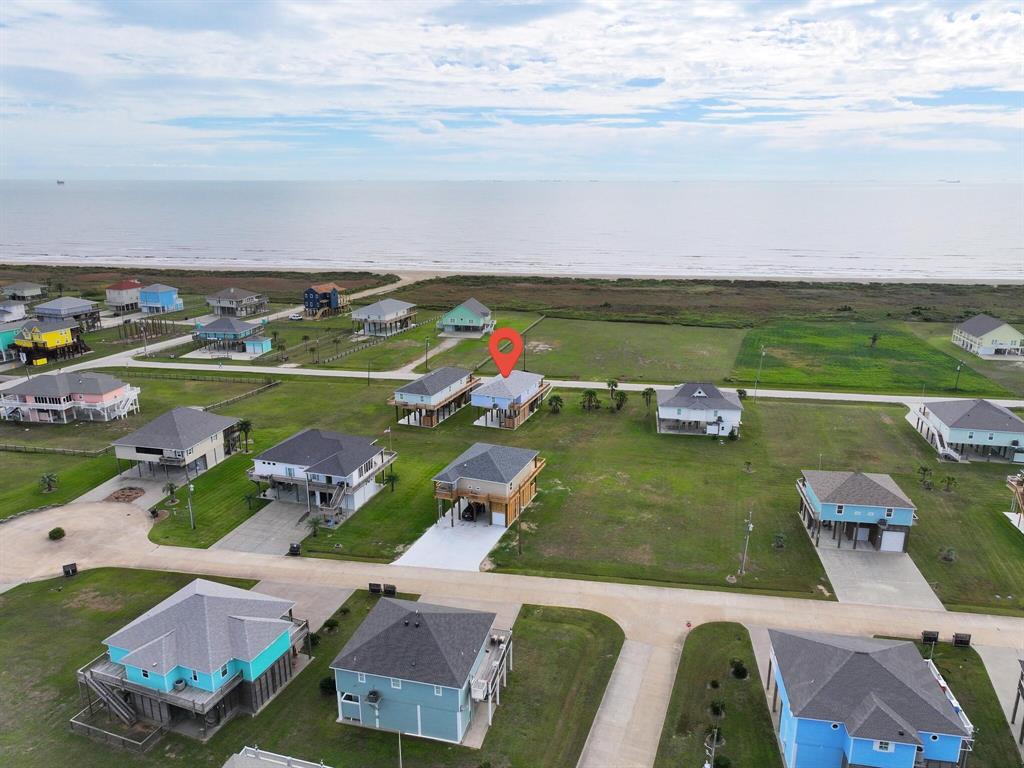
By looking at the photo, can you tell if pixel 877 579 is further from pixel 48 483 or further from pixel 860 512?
pixel 48 483

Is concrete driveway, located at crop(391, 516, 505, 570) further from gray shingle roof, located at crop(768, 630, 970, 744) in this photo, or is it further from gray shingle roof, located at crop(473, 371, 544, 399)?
gray shingle roof, located at crop(473, 371, 544, 399)

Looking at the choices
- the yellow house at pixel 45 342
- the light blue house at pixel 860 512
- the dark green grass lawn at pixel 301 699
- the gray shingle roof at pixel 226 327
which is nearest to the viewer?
the dark green grass lawn at pixel 301 699

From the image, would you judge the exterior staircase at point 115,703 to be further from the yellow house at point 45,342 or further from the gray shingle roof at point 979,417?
the yellow house at point 45,342

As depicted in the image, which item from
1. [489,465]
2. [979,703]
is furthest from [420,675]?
[979,703]

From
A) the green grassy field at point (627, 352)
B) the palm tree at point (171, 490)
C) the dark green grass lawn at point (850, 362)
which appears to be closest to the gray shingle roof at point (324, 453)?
the palm tree at point (171, 490)

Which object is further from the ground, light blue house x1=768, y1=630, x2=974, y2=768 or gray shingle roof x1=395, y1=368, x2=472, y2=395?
gray shingle roof x1=395, y1=368, x2=472, y2=395

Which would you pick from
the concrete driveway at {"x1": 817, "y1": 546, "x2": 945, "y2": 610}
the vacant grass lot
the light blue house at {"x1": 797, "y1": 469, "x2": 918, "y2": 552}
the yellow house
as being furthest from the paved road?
the vacant grass lot
